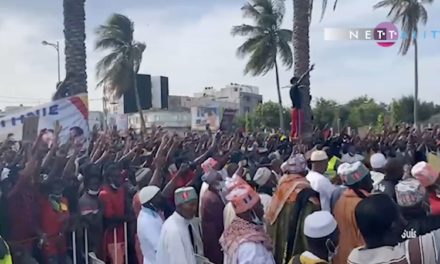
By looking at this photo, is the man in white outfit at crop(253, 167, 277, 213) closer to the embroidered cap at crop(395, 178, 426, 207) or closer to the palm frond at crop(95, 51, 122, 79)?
the embroidered cap at crop(395, 178, 426, 207)

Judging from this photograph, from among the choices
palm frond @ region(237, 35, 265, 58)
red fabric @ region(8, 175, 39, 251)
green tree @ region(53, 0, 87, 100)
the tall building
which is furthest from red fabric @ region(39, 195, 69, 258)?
the tall building

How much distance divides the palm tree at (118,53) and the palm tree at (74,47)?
32462 millimetres

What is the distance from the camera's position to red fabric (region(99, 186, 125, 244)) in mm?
8344

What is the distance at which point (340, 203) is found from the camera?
20.8 feet

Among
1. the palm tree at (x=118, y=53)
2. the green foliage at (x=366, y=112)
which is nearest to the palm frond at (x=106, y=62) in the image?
the palm tree at (x=118, y=53)

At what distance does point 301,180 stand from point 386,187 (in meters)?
0.87

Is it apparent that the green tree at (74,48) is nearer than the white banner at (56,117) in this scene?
No

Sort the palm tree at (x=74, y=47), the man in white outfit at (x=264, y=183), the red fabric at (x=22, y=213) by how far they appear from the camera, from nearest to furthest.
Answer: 1. the red fabric at (x=22, y=213)
2. the man in white outfit at (x=264, y=183)
3. the palm tree at (x=74, y=47)

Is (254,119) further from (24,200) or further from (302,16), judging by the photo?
(24,200)

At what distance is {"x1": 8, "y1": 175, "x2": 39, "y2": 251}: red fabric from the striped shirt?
4.23 m

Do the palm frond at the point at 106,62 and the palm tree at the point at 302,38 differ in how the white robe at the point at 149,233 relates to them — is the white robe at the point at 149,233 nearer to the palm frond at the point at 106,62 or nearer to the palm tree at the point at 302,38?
the palm tree at the point at 302,38

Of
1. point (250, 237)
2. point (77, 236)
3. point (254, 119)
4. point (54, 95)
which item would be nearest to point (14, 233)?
point (77, 236)

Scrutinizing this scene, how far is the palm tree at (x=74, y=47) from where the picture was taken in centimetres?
1333

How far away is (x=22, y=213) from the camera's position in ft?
24.3
